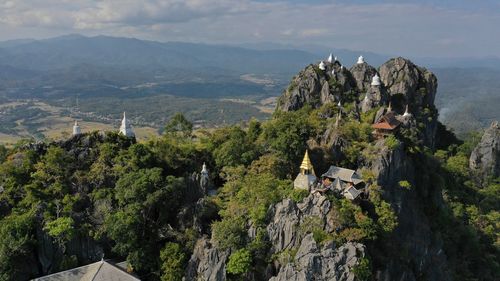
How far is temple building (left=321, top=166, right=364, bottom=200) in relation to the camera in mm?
31953

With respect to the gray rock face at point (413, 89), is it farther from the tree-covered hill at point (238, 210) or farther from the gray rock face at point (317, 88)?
the tree-covered hill at point (238, 210)

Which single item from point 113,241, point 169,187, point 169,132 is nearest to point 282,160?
point 169,187

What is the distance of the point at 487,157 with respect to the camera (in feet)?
231

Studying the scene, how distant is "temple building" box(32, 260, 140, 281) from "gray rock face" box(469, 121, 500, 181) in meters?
56.8

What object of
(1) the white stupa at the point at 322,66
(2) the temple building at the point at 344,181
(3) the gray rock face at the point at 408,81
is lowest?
(2) the temple building at the point at 344,181

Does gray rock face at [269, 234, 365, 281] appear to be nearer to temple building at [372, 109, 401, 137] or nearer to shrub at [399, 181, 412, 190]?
shrub at [399, 181, 412, 190]

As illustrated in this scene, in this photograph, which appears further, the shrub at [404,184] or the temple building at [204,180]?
the temple building at [204,180]

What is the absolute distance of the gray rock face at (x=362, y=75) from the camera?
191 feet

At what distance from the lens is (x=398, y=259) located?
103ft

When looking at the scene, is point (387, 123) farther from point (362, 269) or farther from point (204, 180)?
point (362, 269)

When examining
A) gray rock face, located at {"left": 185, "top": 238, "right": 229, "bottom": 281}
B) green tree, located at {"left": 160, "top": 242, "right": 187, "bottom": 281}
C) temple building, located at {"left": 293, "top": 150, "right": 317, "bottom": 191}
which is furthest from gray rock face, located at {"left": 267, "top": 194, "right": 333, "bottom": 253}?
green tree, located at {"left": 160, "top": 242, "right": 187, "bottom": 281}

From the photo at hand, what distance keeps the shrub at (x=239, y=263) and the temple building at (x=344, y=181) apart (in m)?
7.88

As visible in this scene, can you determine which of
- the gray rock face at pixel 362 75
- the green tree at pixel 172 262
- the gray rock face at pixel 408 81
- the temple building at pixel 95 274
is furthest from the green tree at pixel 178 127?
the gray rock face at pixel 408 81

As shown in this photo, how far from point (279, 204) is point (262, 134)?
12202 mm
